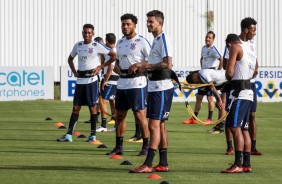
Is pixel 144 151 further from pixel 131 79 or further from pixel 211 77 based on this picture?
pixel 211 77

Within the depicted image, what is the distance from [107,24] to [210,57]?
71.1 ft

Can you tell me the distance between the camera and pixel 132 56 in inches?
658

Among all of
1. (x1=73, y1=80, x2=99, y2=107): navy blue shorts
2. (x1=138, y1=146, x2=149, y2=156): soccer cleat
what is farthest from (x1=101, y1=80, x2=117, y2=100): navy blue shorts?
(x1=138, y1=146, x2=149, y2=156): soccer cleat

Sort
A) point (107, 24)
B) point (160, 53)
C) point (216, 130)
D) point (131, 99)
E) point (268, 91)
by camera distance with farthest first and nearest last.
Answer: point (107, 24), point (268, 91), point (216, 130), point (131, 99), point (160, 53)

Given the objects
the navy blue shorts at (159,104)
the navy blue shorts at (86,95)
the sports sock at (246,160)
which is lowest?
the sports sock at (246,160)

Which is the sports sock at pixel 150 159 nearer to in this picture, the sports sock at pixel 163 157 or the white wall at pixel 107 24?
the sports sock at pixel 163 157

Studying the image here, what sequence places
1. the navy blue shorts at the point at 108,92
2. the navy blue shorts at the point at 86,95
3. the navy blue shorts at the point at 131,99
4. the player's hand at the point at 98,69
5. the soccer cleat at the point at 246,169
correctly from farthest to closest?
the navy blue shorts at the point at 108,92, the navy blue shorts at the point at 86,95, the player's hand at the point at 98,69, the navy blue shorts at the point at 131,99, the soccer cleat at the point at 246,169

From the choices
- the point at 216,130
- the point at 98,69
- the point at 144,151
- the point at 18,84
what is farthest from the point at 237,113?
the point at 18,84

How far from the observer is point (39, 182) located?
43.5 ft

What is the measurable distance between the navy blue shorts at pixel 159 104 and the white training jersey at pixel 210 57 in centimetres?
988

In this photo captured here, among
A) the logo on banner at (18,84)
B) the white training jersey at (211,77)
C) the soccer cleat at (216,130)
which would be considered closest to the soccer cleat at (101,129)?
the soccer cleat at (216,130)

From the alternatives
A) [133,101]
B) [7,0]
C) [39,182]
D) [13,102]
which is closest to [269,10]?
[7,0]

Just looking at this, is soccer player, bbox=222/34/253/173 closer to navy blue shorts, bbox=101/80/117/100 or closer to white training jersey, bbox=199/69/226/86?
white training jersey, bbox=199/69/226/86

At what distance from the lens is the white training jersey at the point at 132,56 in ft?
54.6
